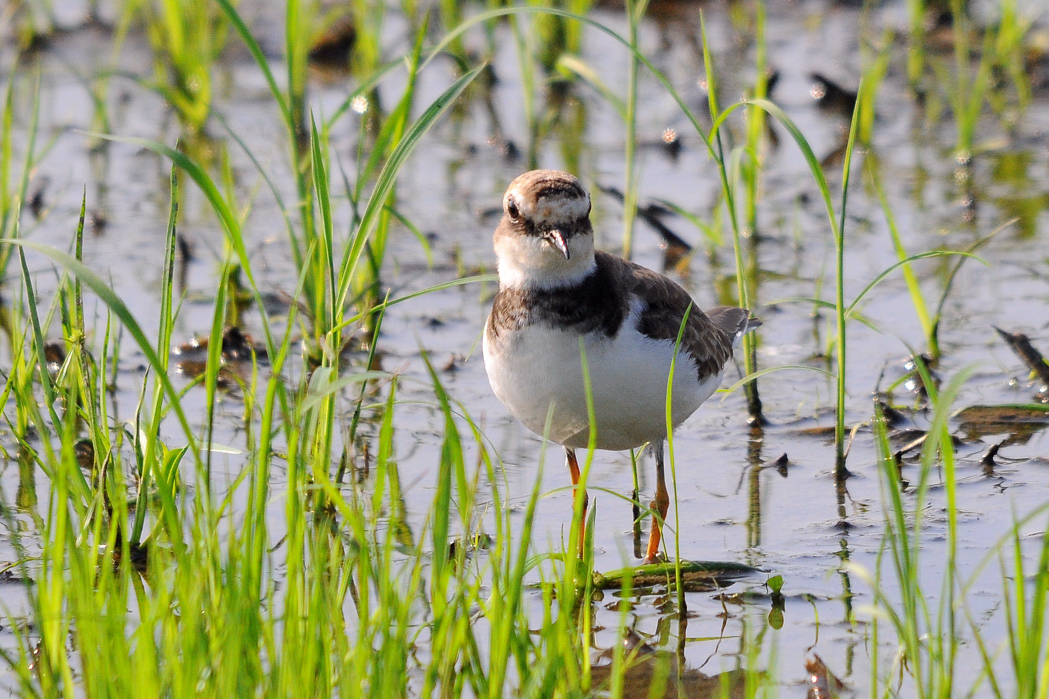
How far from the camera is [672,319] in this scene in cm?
493

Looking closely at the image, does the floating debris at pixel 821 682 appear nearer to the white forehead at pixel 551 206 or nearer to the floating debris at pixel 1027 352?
the white forehead at pixel 551 206

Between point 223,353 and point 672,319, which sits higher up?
point 223,353

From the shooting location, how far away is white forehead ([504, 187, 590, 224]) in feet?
15.1

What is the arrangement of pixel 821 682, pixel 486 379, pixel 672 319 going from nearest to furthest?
→ 1. pixel 821 682
2. pixel 672 319
3. pixel 486 379

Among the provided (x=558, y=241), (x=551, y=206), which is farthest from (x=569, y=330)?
(x=551, y=206)

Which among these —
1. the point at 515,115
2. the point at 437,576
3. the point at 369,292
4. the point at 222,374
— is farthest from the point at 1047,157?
the point at 437,576

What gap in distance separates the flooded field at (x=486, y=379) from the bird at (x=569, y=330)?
0.90 feet

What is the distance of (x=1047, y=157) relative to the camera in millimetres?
9258

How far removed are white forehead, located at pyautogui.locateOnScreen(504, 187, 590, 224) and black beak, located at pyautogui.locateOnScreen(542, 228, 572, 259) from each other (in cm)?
6

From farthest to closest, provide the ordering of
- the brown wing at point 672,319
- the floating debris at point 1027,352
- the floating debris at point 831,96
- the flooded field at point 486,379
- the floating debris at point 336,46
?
the floating debris at point 336,46 → the floating debris at point 831,96 → the floating debris at point 1027,352 → the brown wing at point 672,319 → the flooded field at point 486,379

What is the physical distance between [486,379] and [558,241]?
84.8 inches

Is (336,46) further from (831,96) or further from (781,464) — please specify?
(781,464)

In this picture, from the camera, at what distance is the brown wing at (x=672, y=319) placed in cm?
480

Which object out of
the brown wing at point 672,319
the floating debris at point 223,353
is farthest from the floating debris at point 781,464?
the floating debris at point 223,353
